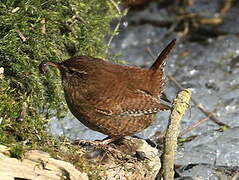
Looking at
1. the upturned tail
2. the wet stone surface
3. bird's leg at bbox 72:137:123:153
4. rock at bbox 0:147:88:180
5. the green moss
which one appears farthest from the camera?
the wet stone surface

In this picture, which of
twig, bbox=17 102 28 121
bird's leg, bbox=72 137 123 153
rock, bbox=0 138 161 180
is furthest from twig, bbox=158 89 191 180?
twig, bbox=17 102 28 121

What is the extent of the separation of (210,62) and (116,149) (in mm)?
3572

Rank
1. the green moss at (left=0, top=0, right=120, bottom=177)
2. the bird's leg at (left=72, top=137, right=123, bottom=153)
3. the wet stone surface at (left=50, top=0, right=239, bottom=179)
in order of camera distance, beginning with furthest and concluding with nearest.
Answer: the wet stone surface at (left=50, top=0, right=239, bottom=179) < the bird's leg at (left=72, top=137, right=123, bottom=153) < the green moss at (left=0, top=0, right=120, bottom=177)

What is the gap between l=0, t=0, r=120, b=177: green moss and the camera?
11.2 ft

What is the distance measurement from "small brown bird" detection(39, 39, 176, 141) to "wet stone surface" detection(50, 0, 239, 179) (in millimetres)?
659

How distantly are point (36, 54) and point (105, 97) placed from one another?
59 centimetres

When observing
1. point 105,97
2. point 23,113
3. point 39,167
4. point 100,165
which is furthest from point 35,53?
point 39,167

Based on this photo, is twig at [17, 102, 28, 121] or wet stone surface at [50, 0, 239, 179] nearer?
twig at [17, 102, 28, 121]

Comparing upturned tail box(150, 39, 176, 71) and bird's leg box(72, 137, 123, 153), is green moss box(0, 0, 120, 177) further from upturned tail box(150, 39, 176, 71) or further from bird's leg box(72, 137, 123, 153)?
upturned tail box(150, 39, 176, 71)

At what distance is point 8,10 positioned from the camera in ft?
13.3

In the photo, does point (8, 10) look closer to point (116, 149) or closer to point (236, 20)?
point (116, 149)

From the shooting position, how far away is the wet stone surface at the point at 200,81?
5008 mm

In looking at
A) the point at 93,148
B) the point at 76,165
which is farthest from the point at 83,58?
the point at 76,165

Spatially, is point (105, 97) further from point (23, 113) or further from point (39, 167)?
point (39, 167)
